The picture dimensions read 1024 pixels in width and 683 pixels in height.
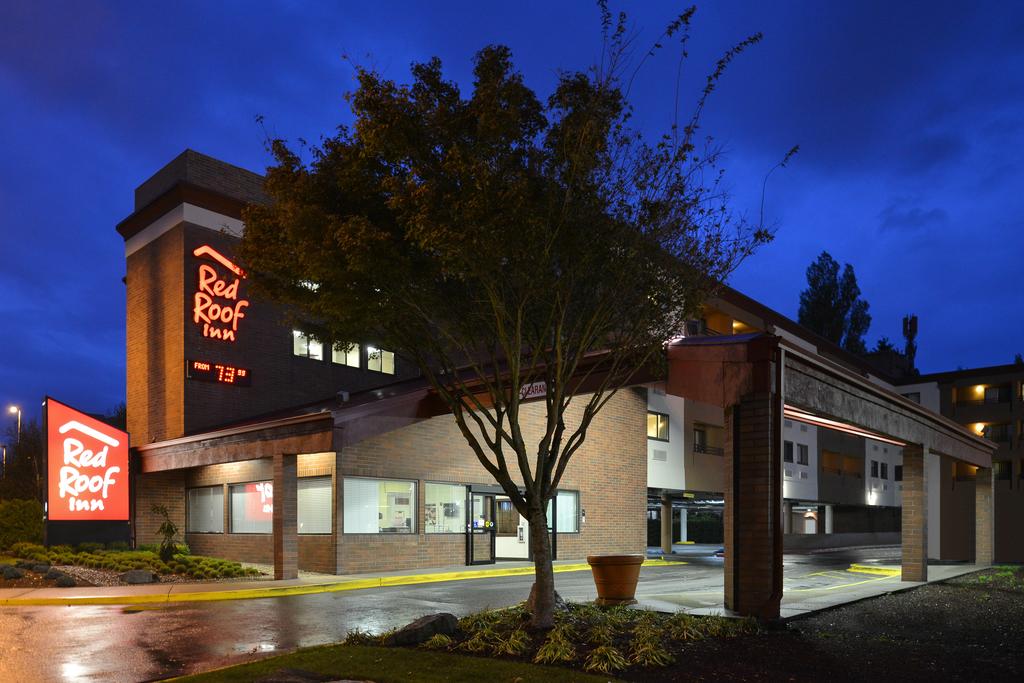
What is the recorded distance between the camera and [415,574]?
23531 millimetres

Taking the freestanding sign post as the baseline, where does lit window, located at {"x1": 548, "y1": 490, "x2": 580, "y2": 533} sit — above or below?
below

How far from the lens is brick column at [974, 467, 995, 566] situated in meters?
30.7

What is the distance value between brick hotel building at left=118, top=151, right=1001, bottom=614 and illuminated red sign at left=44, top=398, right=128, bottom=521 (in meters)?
1.84

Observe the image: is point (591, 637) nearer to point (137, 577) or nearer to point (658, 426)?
point (137, 577)

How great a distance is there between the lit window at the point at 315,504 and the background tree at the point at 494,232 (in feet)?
40.2

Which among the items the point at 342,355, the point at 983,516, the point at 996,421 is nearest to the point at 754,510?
the point at 983,516

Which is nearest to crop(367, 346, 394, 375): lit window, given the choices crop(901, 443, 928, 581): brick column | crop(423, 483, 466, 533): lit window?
crop(423, 483, 466, 533): lit window

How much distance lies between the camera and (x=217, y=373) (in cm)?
2991

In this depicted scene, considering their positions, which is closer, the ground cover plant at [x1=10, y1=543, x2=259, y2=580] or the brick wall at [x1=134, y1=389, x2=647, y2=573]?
the ground cover plant at [x1=10, y1=543, x2=259, y2=580]

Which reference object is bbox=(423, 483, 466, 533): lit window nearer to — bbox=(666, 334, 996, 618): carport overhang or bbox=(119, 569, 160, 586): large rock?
bbox=(119, 569, 160, 586): large rock

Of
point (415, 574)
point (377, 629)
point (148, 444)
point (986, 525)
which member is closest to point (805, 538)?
point (986, 525)

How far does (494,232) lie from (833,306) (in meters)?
77.8

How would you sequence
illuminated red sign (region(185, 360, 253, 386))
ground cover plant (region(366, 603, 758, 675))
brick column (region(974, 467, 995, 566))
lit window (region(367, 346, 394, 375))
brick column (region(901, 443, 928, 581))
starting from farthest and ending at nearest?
lit window (region(367, 346, 394, 375)), brick column (region(974, 467, 995, 566)), illuminated red sign (region(185, 360, 253, 386)), brick column (region(901, 443, 928, 581)), ground cover plant (region(366, 603, 758, 675))

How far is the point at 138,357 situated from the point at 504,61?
24.5 metres
